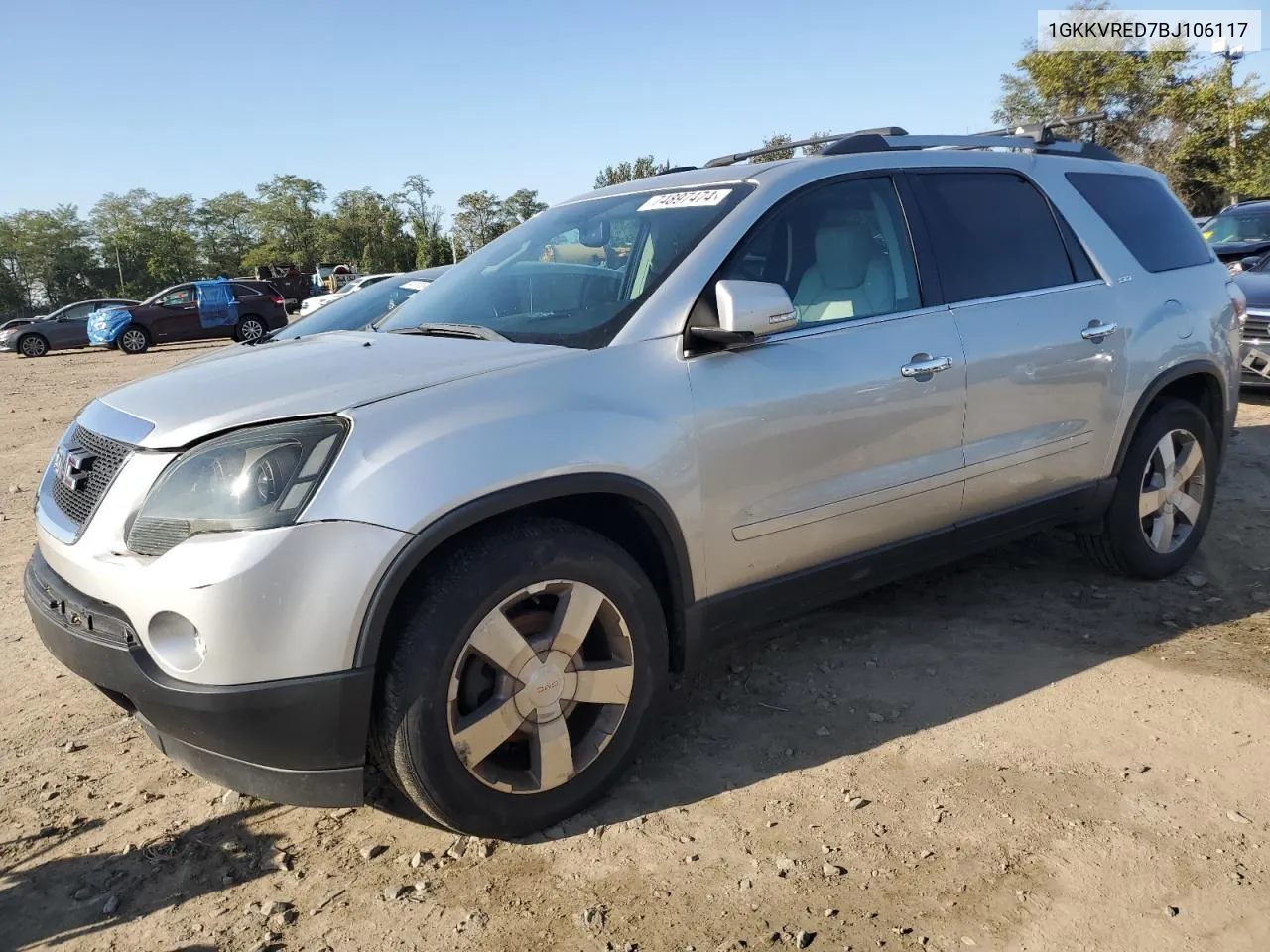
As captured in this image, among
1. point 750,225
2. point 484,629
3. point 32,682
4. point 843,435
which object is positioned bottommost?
point 32,682

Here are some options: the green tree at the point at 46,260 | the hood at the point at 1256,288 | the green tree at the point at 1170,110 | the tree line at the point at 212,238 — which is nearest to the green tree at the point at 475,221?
the tree line at the point at 212,238

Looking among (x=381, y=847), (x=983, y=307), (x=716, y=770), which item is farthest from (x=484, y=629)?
(x=983, y=307)

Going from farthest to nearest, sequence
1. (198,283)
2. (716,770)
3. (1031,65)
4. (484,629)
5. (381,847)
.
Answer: (1031,65) < (198,283) < (716,770) < (381,847) < (484,629)

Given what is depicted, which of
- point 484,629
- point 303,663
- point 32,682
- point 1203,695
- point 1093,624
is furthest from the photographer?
point 1093,624

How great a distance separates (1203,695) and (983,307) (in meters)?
1.57

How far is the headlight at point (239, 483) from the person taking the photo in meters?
2.28

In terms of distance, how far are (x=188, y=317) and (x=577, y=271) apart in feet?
78.6

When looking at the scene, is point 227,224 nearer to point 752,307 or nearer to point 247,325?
point 247,325

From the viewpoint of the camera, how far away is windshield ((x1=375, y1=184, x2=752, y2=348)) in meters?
3.00

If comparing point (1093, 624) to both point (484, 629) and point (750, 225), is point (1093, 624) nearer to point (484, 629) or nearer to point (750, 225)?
point (750, 225)

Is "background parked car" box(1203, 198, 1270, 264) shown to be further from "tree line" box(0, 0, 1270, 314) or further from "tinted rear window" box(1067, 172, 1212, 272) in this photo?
"tree line" box(0, 0, 1270, 314)

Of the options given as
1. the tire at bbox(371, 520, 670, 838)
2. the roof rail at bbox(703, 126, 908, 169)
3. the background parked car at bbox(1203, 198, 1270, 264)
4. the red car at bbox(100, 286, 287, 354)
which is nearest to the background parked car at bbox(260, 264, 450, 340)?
the roof rail at bbox(703, 126, 908, 169)

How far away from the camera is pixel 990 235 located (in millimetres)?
3740

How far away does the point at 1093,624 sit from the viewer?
4.06m
